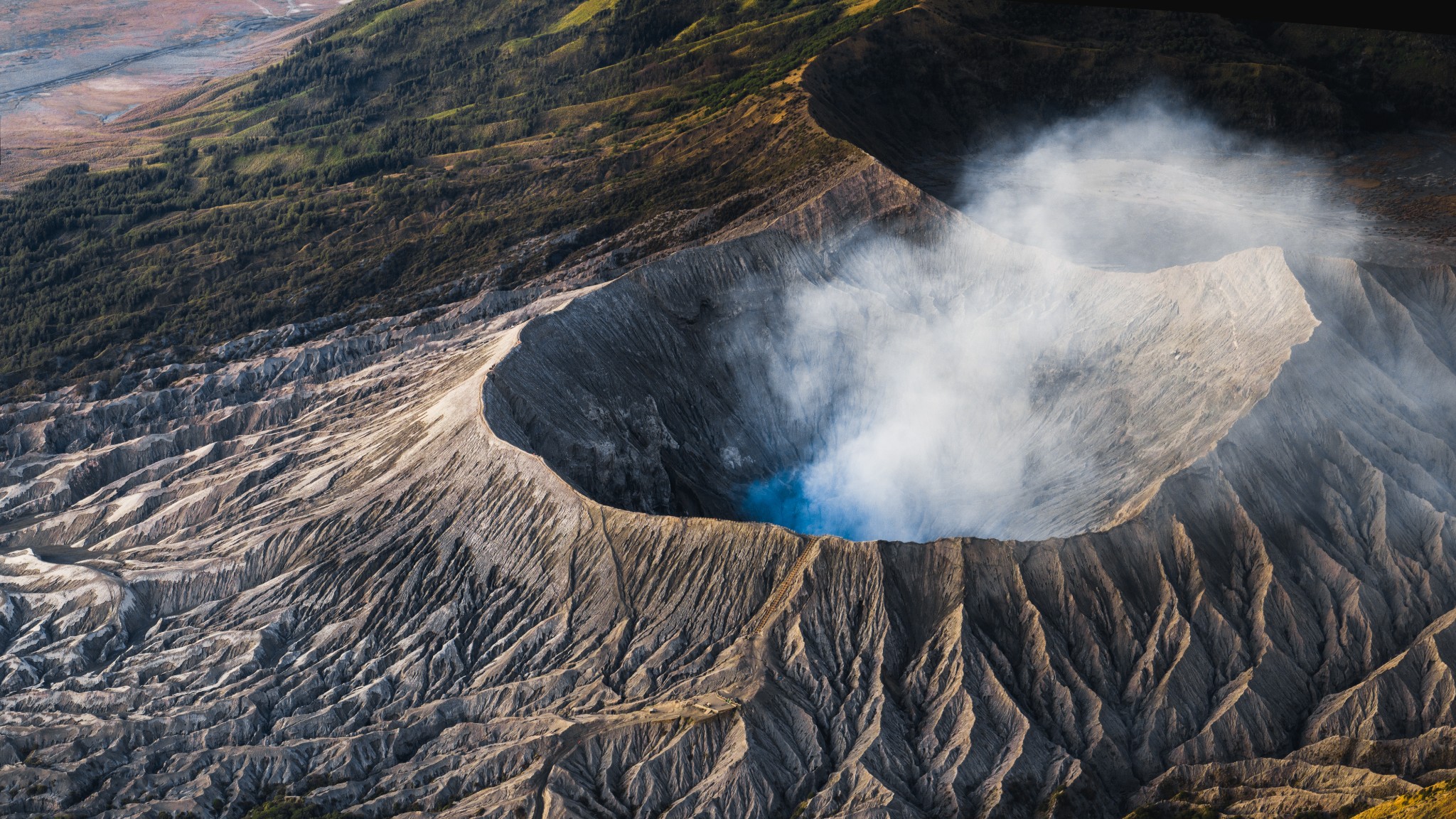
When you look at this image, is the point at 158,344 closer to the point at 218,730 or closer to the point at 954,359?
the point at 218,730

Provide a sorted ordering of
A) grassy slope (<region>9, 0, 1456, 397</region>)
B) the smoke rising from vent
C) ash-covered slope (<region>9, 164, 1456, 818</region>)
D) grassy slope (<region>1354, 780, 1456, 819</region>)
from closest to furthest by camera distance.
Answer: grassy slope (<region>1354, 780, 1456, 819</region>) < ash-covered slope (<region>9, 164, 1456, 818</region>) < the smoke rising from vent < grassy slope (<region>9, 0, 1456, 397</region>)

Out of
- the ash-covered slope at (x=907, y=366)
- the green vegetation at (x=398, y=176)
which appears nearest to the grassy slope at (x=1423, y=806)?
the ash-covered slope at (x=907, y=366)

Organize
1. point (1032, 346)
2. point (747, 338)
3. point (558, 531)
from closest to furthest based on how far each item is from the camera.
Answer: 1. point (558, 531)
2. point (1032, 346)
3. point (747, 338)

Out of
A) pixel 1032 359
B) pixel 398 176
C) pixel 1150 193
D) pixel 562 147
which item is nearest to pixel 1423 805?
pixel 1032 359

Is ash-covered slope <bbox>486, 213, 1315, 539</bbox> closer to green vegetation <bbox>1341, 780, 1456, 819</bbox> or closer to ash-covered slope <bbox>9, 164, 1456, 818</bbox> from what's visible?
ash-covered slope <bbox>9, 164, 1456, 818</bbox>

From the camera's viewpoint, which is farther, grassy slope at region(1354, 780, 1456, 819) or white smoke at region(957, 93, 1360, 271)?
white smoke at region(957, 93, 1360, 271)

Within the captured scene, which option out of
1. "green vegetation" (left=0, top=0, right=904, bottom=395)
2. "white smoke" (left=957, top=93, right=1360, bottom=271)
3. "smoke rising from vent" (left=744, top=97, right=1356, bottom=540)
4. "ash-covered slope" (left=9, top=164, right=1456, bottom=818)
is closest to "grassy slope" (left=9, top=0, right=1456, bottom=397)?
"green vegetation" (left=0, top=0, right=904, bottom=395)

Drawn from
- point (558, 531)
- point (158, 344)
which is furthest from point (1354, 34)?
point (158, 344)
